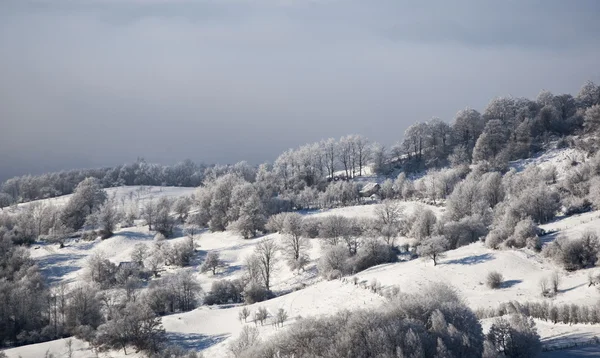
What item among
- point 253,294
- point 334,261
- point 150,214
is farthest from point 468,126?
point 253,294

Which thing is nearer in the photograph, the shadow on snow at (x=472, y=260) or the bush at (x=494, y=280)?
the bush at (x=494, y=280)

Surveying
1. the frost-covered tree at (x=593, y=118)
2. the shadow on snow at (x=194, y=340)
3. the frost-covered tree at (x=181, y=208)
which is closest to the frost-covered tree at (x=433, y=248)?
the shadow on snow at (x=194, y=340)

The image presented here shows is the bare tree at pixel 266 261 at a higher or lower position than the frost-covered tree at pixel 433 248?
lower

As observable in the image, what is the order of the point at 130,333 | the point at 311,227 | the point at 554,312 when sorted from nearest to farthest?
the point at 554,312 < the point at 130,333 < the point at 311,227

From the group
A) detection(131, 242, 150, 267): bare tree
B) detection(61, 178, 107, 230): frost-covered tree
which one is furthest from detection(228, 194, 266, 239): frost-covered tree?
detection(61, 178, 107, 230): frost-covered tree

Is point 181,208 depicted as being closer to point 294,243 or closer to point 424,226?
point 294,243

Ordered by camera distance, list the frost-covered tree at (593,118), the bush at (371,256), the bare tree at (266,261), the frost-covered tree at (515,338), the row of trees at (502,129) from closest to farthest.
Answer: the frost-covered tree at (515,338) → the bush at (371,256) → the bare tree at (266,261) → the frost-covered tree at (593,118) → the row of trees at (502,129)

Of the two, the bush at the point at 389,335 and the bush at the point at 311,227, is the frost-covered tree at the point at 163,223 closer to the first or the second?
the bush at the point at 311,227
